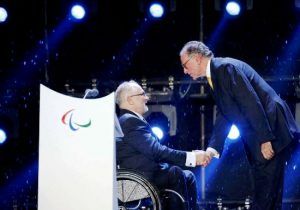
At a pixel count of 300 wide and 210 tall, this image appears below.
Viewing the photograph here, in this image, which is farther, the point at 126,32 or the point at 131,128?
the point at 126,32

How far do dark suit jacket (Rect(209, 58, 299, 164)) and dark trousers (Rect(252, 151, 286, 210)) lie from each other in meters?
0.06

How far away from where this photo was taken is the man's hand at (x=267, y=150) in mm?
2943

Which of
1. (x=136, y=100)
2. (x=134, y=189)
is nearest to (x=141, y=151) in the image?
(x=134, y=189)

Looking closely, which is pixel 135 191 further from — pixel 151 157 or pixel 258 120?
pixel 258 120

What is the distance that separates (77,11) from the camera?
5582 mm

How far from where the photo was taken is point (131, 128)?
3379mm

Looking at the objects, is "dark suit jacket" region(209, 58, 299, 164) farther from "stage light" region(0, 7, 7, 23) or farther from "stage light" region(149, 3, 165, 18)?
"stage light" region(0, 7, 7, 23)

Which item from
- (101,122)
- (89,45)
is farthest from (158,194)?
(89,45)

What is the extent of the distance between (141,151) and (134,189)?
10.7 inches

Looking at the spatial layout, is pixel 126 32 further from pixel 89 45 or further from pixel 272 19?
pixel 272 19

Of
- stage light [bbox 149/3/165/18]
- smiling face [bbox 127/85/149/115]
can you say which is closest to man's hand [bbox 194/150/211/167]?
smiling face [bbox 127/85/149/115]

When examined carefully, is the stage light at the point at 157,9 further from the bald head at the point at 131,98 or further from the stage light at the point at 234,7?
the bald head at the point at 131,98

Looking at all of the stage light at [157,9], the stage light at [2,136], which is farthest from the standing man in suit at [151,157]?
the stage light at [157,9]

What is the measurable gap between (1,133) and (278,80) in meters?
2.89
